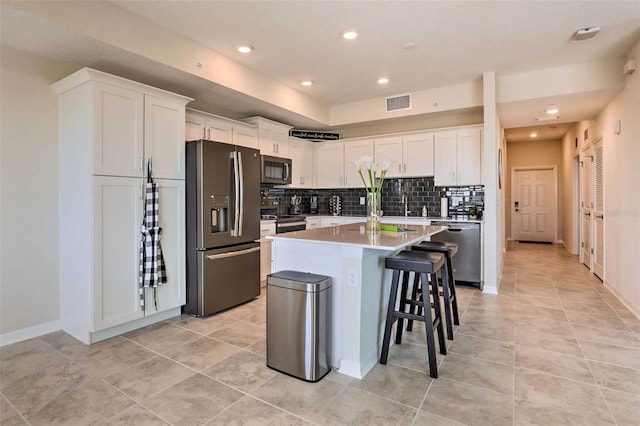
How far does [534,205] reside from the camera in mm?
9195

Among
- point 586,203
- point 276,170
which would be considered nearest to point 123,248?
point 276,170

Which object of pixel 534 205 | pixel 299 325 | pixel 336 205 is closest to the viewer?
pixel 299 325

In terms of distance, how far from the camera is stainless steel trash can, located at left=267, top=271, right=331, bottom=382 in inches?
86.0

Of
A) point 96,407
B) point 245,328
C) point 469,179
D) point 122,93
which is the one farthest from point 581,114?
point 96,407

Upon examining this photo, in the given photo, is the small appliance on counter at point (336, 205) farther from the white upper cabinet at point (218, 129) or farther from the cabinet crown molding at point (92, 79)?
the cabinet crown molding at point (92, 79)

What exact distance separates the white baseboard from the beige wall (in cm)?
948

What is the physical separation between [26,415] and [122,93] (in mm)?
2433

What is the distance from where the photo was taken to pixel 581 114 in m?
4.97

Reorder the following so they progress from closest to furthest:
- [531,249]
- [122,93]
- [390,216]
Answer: [122,93] < [390,216] < [531,249]

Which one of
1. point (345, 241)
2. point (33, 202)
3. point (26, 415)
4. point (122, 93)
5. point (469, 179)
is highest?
point (122, 93)

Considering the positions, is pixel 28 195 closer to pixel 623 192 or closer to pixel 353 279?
pixel 353 279

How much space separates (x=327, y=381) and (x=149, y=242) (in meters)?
2.06

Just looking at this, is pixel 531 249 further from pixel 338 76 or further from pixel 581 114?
pixel 338 76

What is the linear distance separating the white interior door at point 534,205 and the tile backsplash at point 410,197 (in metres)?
5.25
